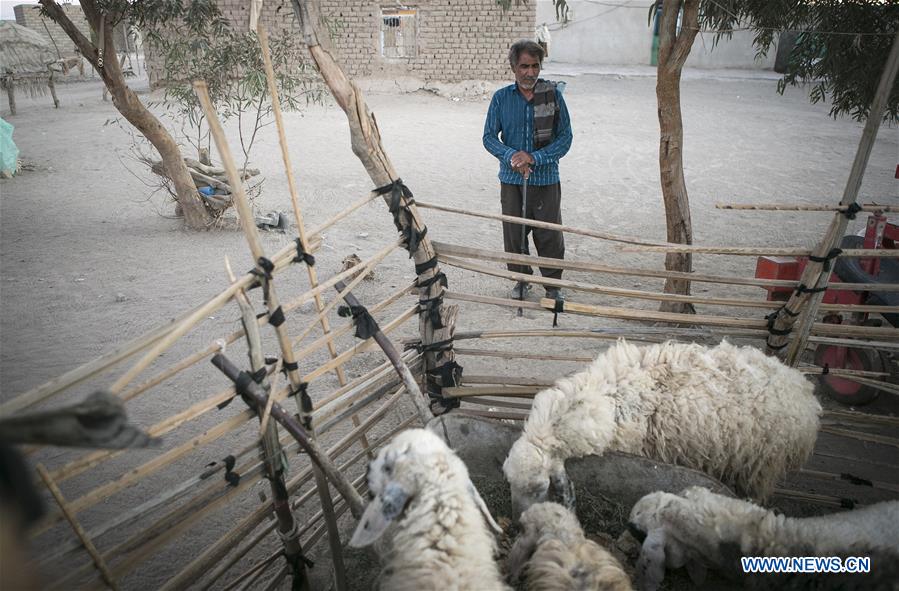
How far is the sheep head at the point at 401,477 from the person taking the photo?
6.51 ft

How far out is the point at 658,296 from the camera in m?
3.35

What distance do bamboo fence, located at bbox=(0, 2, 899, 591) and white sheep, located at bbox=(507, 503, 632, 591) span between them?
2.21 feet

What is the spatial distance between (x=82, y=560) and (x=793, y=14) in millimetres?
5881

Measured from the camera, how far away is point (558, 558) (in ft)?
7.07

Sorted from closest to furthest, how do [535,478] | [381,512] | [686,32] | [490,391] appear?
[381,512] < [535,478] < [490,391] < [686,32]

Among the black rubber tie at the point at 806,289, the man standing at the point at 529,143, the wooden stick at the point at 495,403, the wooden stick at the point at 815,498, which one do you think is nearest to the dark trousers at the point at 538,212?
the man standing at the point at 529,143

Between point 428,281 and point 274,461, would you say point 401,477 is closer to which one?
point 274,461

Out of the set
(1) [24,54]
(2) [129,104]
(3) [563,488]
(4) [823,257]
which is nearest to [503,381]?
(3) [563,488]

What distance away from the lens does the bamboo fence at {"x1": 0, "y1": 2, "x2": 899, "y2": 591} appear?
1.91 meters

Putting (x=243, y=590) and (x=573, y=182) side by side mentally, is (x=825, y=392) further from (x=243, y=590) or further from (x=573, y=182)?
(x=573, y=182)

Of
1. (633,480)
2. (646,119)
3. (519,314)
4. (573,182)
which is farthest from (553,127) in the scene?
(646,119)

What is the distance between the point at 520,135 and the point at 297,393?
344 centimetres

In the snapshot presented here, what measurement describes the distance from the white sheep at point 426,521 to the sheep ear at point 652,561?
0.63 meters

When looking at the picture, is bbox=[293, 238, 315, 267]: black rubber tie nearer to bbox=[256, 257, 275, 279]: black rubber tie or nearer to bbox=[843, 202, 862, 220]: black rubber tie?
bbox=[256, 257, 275, 279]: black rubber tie
